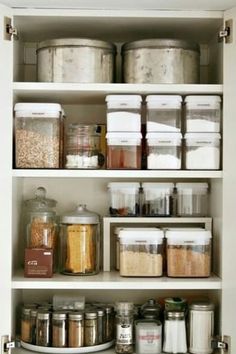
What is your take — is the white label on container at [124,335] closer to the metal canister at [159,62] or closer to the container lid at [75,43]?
the metal canister at [159,62]

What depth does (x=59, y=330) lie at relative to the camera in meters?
2.08

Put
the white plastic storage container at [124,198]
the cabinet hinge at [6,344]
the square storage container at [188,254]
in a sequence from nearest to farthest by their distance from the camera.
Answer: the cabinet hinge at [6,344] < the square storage container at [188,254] < the white plastic storage container at [124,198]

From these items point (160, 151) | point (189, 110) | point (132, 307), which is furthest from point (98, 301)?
point (189, 110)

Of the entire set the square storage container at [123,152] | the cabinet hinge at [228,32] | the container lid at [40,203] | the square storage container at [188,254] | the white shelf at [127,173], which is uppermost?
the cabinet hinge at [228,32]

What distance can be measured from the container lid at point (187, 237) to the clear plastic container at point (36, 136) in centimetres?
45

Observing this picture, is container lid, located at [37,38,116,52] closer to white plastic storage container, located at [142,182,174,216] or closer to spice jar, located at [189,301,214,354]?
white plastic storage container, located at [142,182,174,216]

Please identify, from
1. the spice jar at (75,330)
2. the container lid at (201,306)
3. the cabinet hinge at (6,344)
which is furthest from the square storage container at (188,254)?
the cabinet hinge at (6,344)

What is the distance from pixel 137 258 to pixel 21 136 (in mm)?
563

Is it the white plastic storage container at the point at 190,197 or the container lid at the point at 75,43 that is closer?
the container lid at the point at 75,43

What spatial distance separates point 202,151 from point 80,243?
1.71ft

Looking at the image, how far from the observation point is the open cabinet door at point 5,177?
6.57ft

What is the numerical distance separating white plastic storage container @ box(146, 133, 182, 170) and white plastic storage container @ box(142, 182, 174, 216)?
6.6 inches

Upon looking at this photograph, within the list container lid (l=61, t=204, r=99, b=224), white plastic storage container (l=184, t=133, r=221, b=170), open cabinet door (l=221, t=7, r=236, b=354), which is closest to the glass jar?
container lid (l=61, t=204, r=99, b=224)

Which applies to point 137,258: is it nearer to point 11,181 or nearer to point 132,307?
point 132,307
